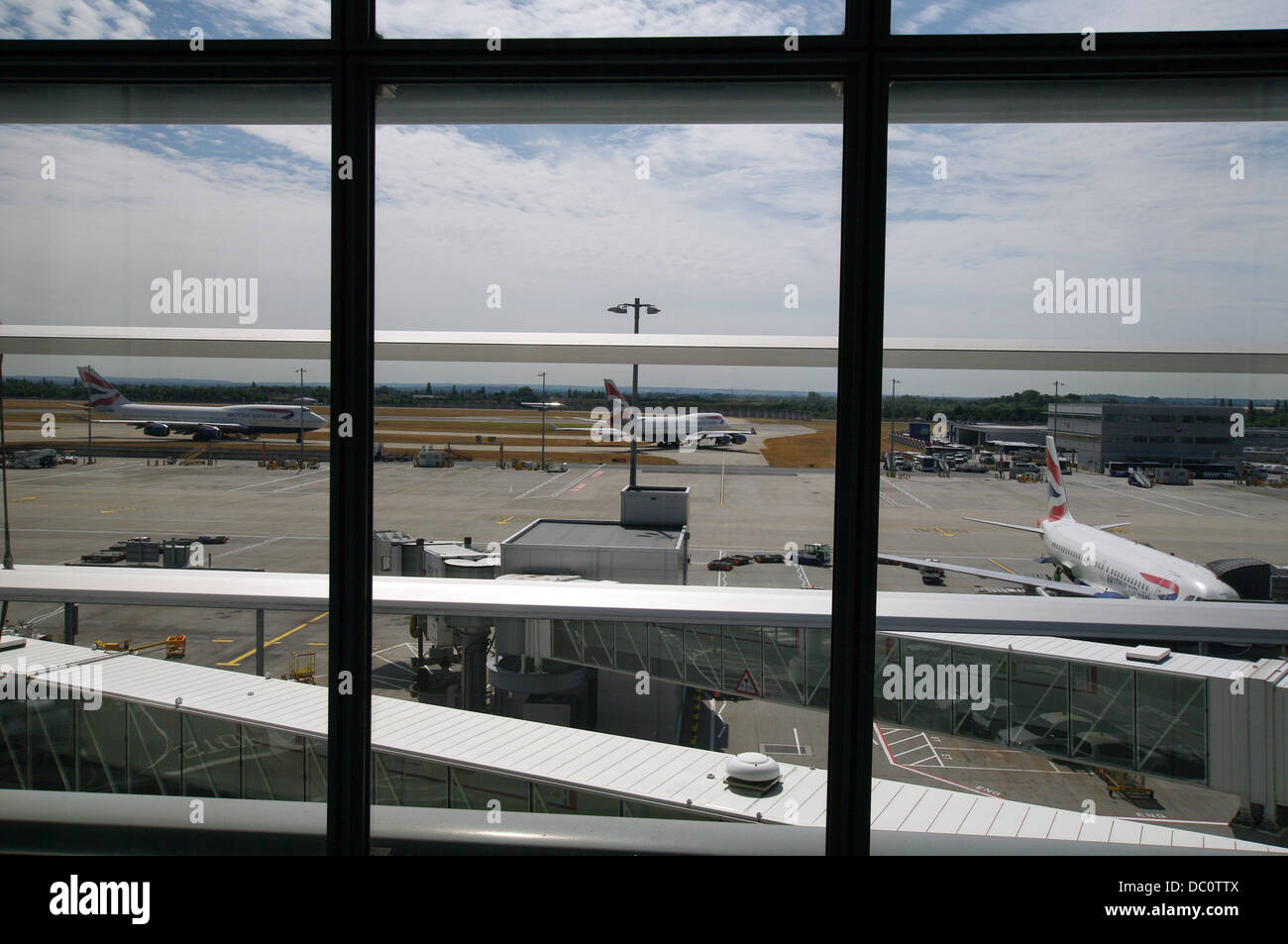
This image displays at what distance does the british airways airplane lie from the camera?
7.11 ft

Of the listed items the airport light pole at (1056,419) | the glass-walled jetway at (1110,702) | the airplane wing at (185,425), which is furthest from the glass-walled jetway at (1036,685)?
the airplane wing at (185,425)

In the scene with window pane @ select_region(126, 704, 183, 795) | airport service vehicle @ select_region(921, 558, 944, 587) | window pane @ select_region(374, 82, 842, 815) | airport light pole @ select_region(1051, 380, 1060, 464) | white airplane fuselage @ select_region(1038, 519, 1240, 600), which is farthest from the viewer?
airport service vehicle @ select_region(921, 558, 944, 587)

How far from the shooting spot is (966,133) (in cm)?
192

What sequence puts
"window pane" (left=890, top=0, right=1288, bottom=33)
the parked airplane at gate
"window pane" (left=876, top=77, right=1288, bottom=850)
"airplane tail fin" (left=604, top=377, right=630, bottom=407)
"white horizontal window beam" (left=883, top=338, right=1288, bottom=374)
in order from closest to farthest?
"window pane" (left=890, top=0, right=1288, bottom=33) → "window pane" (left=876, top=77, right=1288, bottom=850) → "white horizontal window beam" (left=883, top=338, right=1288, bottom=374) → "airplane tail fin" (left=604, top=377, right=630, bottom=407) → the parked airplane at gate

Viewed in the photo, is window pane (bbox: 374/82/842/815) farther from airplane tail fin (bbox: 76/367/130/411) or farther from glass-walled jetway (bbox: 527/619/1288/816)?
airplane tail fin (bbox: 76/367/130/411)

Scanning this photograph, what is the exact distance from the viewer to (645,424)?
256cm

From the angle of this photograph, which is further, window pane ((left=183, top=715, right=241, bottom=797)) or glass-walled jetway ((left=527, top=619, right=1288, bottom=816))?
window pane ((left=183, top=715, right=241, bottom=797))

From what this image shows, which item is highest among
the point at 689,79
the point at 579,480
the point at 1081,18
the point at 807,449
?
the point at 1081,18

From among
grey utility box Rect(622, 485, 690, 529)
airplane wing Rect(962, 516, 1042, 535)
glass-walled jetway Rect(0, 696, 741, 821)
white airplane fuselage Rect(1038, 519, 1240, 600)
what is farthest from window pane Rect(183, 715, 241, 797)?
airplane wing Rect(962, 516, 1042, 535)

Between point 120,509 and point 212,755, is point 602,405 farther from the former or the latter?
point 120,509

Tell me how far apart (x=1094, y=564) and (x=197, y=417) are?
531cm

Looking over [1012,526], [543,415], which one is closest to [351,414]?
[543,415]
